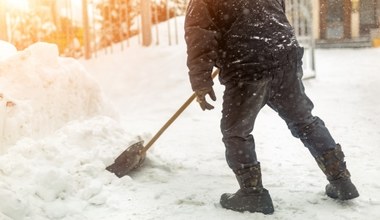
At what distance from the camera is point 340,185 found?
2.58 meters

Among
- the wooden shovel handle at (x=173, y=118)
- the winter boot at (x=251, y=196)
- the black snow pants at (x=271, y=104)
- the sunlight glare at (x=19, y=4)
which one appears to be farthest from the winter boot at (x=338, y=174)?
the sunlight glare at (x=19, y=4)

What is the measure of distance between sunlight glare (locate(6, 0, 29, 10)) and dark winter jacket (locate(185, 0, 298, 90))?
6.64 meters

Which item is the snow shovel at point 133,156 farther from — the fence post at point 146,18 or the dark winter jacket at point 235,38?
the fence post at point 146,18

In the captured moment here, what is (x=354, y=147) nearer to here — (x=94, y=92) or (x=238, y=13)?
(x=238, y=13)

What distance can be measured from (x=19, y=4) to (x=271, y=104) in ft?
24.5

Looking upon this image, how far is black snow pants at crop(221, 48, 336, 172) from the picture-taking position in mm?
2504

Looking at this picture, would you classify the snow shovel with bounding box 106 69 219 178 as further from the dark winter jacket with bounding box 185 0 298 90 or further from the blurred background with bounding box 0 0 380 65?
the blurred background with bounding box 0 0 380 65

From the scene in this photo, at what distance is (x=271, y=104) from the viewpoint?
8.77 ft

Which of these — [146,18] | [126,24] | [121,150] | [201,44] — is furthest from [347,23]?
[201,44]

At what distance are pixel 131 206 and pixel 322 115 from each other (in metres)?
3.26

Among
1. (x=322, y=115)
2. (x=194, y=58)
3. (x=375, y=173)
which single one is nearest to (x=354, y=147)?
(x=375, y=173)

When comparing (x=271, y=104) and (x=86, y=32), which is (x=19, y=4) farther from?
(x=271, y=104)

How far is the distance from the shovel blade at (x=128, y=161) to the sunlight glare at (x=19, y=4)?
5.98 m

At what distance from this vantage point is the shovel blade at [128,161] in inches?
127
